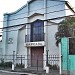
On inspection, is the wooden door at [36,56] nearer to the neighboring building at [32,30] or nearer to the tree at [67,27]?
the neighboring building at [32,30]

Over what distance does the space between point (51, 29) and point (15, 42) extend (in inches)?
221

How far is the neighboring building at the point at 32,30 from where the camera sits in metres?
29.0

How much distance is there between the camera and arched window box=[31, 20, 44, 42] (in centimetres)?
3030

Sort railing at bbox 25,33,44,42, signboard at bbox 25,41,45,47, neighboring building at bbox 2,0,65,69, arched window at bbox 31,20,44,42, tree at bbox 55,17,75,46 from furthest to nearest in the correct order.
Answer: arched window at bbox 31,20,44,42 < railing at bbox 25,33,44,42 < signboard at bbox 25,41,45,47 < neighboring building at bbox 2,0,65,69 < tree at bbox 55,17,75,46

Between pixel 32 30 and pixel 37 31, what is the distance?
91cm

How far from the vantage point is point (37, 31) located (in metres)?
31.0

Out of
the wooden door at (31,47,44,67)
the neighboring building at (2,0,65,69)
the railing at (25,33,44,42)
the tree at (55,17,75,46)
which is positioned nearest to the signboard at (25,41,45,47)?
the neighboring building at (2,0,65,69)

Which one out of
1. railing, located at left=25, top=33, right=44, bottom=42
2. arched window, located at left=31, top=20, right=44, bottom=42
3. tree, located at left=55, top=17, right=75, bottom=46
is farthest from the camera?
arched window, located at left=31, top=20, right=44, bottom=42

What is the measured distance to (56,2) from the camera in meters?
28.7

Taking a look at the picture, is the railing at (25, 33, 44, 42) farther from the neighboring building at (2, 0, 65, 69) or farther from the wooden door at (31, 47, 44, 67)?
the wooden door at (31, 47, 44, 67)

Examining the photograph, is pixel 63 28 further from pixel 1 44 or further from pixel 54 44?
pixel 1 44

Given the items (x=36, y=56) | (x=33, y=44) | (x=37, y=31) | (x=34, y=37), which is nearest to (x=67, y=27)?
(x=33, y=44)

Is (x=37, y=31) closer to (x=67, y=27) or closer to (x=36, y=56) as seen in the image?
(x=36, y=56)

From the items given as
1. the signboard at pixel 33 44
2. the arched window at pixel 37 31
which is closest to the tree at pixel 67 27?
the signboard at pixel 33 44
